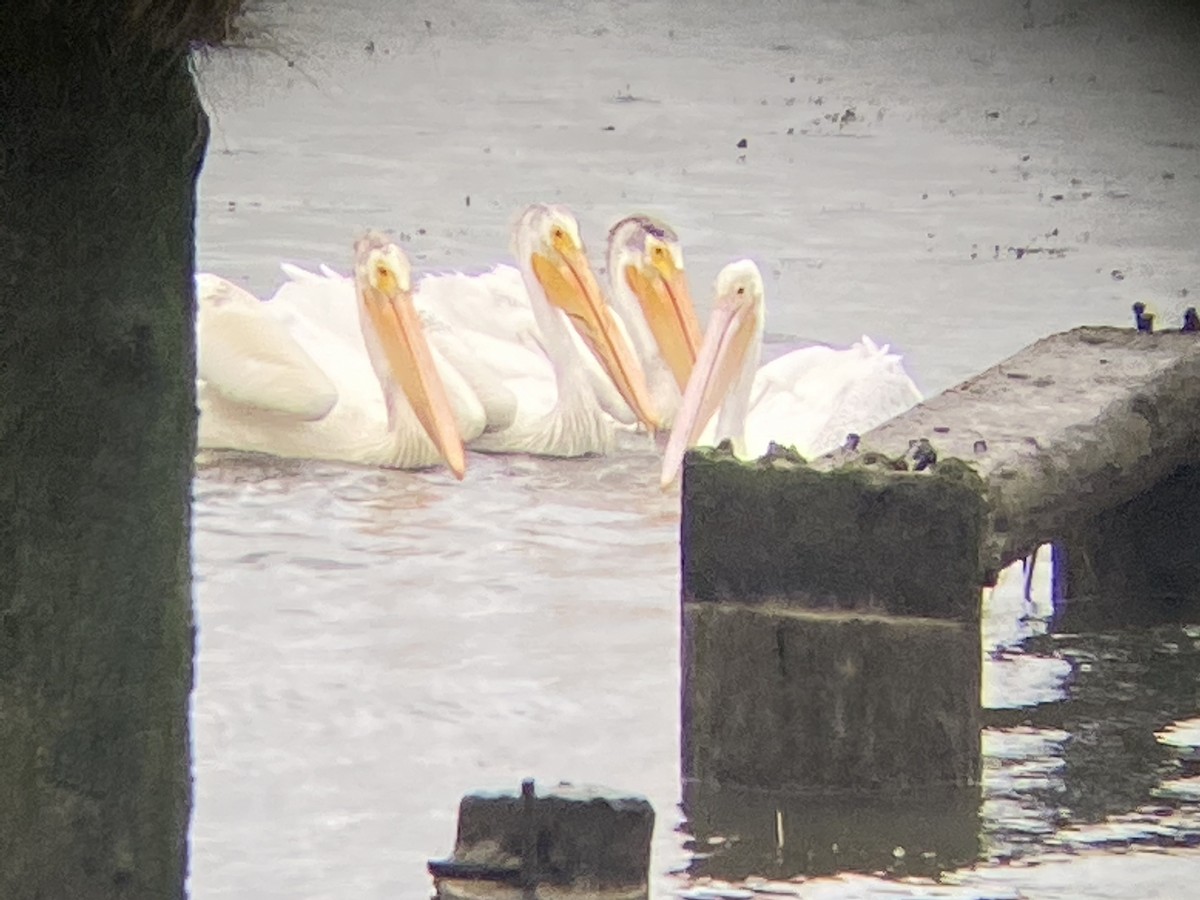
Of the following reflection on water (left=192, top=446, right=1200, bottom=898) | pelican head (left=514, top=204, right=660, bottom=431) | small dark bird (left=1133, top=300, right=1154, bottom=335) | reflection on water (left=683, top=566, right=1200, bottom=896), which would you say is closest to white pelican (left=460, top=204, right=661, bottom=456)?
pelican head (left=514, top=204, right=660, bottom=431)

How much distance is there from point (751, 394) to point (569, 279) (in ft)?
Result: 3.11

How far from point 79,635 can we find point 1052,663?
2.40 m

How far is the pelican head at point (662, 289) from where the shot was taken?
6105 mm

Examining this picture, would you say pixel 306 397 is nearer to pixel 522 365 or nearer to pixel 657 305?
pixel 522 365

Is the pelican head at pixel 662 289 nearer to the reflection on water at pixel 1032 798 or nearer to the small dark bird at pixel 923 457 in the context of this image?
the reflection on water at pixel 1032 798

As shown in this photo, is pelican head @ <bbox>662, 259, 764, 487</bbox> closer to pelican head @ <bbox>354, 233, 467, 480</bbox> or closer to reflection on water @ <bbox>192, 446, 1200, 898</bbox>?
reflection on water @ <bbox>192, 446, 1200, 898</bbox>

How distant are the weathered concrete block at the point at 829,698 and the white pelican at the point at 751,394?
7.54 ft

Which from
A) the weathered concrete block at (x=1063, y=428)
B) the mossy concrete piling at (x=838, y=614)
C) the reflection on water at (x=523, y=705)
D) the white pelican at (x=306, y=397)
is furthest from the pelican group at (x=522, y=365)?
the mossy concrete piling at (x=838, y=614)

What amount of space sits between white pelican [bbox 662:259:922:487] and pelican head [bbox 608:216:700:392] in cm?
77

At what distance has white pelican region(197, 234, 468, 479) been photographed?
17.9 feet

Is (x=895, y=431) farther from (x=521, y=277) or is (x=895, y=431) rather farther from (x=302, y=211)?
(x=302, y=211)

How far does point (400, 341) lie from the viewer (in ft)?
18.8

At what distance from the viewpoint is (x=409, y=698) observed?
3.49m

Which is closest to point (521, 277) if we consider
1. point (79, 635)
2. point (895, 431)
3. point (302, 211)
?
point (302, 211)
